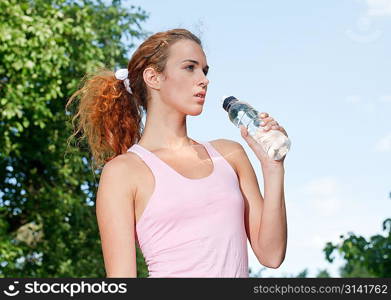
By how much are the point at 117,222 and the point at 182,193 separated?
0.28 m

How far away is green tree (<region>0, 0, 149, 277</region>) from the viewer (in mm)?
13828

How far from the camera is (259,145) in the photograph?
3105 mm

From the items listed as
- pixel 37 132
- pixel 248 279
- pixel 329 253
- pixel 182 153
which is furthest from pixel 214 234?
pixel 37 132

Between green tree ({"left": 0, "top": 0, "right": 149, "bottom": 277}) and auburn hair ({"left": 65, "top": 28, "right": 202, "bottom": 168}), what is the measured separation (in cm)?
990

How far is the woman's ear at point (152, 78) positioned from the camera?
11.3 ft

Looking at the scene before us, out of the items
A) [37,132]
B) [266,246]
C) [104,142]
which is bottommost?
[266,246]

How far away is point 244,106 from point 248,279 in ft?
2.46

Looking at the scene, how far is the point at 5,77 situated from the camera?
1470 centimetres

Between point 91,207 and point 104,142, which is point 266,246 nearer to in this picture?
point 104,142

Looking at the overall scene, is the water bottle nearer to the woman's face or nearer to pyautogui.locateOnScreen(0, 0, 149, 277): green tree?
the woman's face

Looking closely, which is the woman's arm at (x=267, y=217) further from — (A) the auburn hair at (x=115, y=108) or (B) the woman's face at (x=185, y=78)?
(A) the auburn hair at (x=115, y=108)

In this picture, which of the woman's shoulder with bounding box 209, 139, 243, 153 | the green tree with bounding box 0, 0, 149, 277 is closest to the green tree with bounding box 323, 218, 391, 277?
the green tree with bounding box 0, 0, 149, 277

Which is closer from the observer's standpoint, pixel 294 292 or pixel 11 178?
pixel 294 292

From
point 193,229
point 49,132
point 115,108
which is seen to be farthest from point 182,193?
point 49,132
